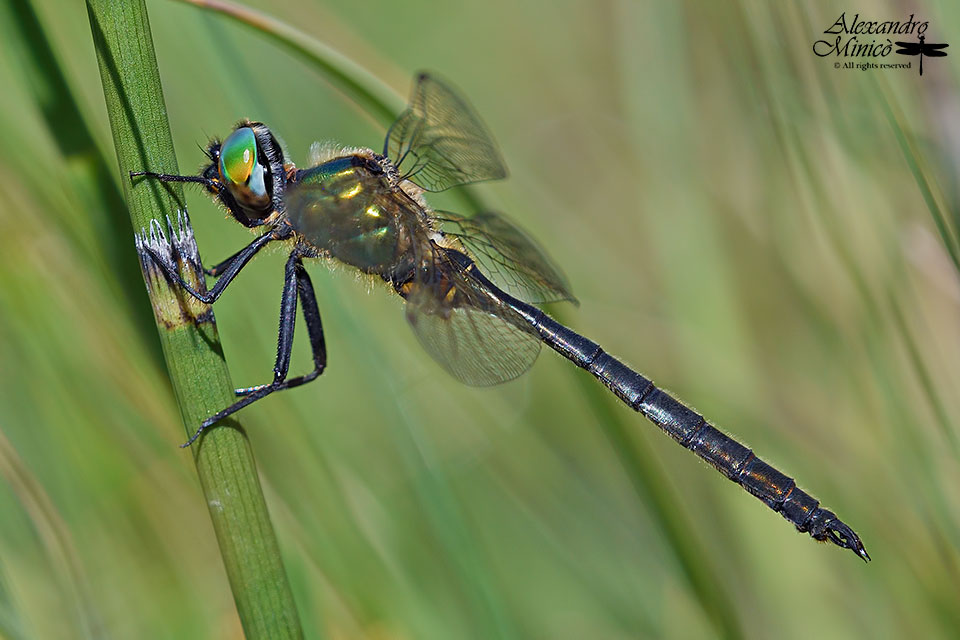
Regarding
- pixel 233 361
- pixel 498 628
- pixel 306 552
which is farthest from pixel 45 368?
pixel 498 628

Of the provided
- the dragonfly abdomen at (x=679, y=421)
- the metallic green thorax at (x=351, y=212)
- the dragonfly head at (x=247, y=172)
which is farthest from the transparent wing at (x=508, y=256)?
the dragonfly head at (x=247, y=172)

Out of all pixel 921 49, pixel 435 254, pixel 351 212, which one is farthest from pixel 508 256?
pixel 921 49

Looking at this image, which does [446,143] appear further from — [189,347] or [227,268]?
[189,347]

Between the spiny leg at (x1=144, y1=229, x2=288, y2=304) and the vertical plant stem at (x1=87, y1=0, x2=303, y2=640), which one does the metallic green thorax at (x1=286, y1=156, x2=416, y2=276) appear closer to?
the spiny leg at (x1=144, y1=229, x2=288, y2=304)

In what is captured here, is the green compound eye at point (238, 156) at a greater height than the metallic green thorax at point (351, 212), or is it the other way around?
the metallic green thorax at point (351, 212)

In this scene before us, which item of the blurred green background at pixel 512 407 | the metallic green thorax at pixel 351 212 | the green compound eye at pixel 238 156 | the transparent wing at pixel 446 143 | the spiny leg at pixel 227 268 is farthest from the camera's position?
the transparent wing at pixel 446 143
